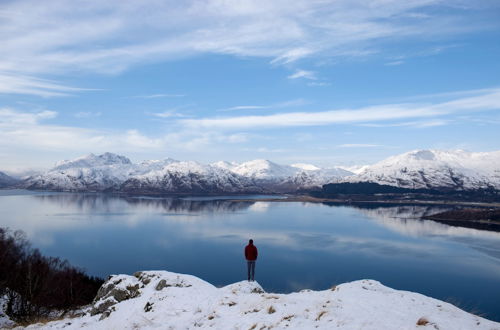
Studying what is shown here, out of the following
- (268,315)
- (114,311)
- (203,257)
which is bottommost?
(203,257)

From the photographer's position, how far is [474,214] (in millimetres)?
171750

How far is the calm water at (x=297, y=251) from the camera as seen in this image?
64.6 meters

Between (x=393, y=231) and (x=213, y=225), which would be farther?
(x=213, y=225)

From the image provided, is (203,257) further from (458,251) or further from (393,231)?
(393,231)

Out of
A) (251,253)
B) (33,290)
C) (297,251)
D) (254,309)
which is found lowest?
(297,251)

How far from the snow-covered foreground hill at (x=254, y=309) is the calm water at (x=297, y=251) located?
1173 inches

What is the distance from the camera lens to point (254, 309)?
51.9ft

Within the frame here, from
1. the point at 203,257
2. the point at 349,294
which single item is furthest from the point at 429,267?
the point at 349,294

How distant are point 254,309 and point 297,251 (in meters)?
74.8

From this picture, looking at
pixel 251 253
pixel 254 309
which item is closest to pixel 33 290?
pixel 251 253

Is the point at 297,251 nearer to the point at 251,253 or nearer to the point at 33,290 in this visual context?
the point at 33,290

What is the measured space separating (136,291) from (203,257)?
203 feet

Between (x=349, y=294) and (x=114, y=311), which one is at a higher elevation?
(x=349, y=294)

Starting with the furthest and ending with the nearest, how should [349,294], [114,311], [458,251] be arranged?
[458,251] < [114,311] < [349,294]
